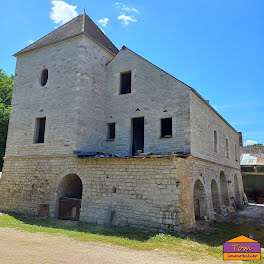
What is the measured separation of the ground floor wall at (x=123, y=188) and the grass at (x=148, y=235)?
556mm

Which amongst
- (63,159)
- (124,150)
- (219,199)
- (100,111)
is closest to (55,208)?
(63,159)

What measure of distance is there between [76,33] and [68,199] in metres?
8.61

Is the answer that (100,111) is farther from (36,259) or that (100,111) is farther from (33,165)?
(36,259)

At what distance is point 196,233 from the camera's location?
29.1 ft

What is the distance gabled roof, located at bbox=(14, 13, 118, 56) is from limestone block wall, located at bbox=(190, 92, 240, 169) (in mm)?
6550

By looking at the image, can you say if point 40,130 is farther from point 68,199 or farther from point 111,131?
point 68,199

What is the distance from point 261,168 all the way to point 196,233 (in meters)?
16.6

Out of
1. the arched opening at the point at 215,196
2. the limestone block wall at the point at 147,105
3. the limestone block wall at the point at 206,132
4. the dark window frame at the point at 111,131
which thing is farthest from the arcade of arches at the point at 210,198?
the dark window frame at the point at 111,131

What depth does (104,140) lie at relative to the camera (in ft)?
43.5

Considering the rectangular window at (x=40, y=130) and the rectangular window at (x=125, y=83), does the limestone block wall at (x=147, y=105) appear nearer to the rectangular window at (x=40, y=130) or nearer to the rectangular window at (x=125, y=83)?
the rectangular window at (x=125, y=83)

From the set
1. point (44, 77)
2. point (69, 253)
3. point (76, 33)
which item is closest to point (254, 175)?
point (76, 33)

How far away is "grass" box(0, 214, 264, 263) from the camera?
7.16m

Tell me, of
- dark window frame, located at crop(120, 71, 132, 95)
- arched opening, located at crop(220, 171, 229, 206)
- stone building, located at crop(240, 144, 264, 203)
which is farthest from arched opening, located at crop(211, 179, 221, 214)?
stone building, located at crop(240, 144, 264, 203)

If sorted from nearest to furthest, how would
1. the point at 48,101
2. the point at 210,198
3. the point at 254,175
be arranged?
the point at 210,198 → the point at 48,101 → the point at 254,175
